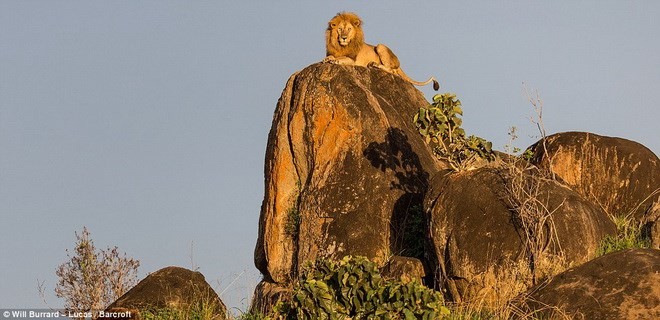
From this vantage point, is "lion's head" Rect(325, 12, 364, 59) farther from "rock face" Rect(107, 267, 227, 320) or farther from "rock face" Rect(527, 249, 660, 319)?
"rock face" Rect(527, 249, 660, 319)

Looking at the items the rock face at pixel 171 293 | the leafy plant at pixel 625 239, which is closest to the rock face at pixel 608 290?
the leafy plant at pixel 625 239

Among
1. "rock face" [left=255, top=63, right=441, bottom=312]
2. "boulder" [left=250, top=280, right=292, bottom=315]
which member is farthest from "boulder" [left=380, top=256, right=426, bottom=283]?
"boulder" [left=250, top=280, right=292, bottom=315]

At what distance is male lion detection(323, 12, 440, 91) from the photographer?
26.4 metres

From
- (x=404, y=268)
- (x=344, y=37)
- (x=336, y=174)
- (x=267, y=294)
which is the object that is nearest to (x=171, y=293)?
(x=267, y=294)

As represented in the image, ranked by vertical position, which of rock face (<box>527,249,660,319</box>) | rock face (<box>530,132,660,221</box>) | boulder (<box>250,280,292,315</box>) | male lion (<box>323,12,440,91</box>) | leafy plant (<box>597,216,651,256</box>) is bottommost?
rock face (<box>527,249,660,319</box>)

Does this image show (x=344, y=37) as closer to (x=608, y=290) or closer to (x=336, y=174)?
(x=336, y=174)

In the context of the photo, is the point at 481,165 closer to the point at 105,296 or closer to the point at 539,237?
the point at 539,237

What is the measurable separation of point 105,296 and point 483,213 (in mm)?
9403

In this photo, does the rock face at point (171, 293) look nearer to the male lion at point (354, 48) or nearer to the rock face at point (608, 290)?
the rock face at point (608, 290)

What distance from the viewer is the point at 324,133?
2248 centimetres

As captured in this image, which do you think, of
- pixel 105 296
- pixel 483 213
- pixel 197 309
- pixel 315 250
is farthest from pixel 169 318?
pixel 105 296

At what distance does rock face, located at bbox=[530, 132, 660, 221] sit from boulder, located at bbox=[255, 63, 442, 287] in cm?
308

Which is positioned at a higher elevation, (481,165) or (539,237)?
(481,165)

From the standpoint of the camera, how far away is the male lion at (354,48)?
1038 inches
